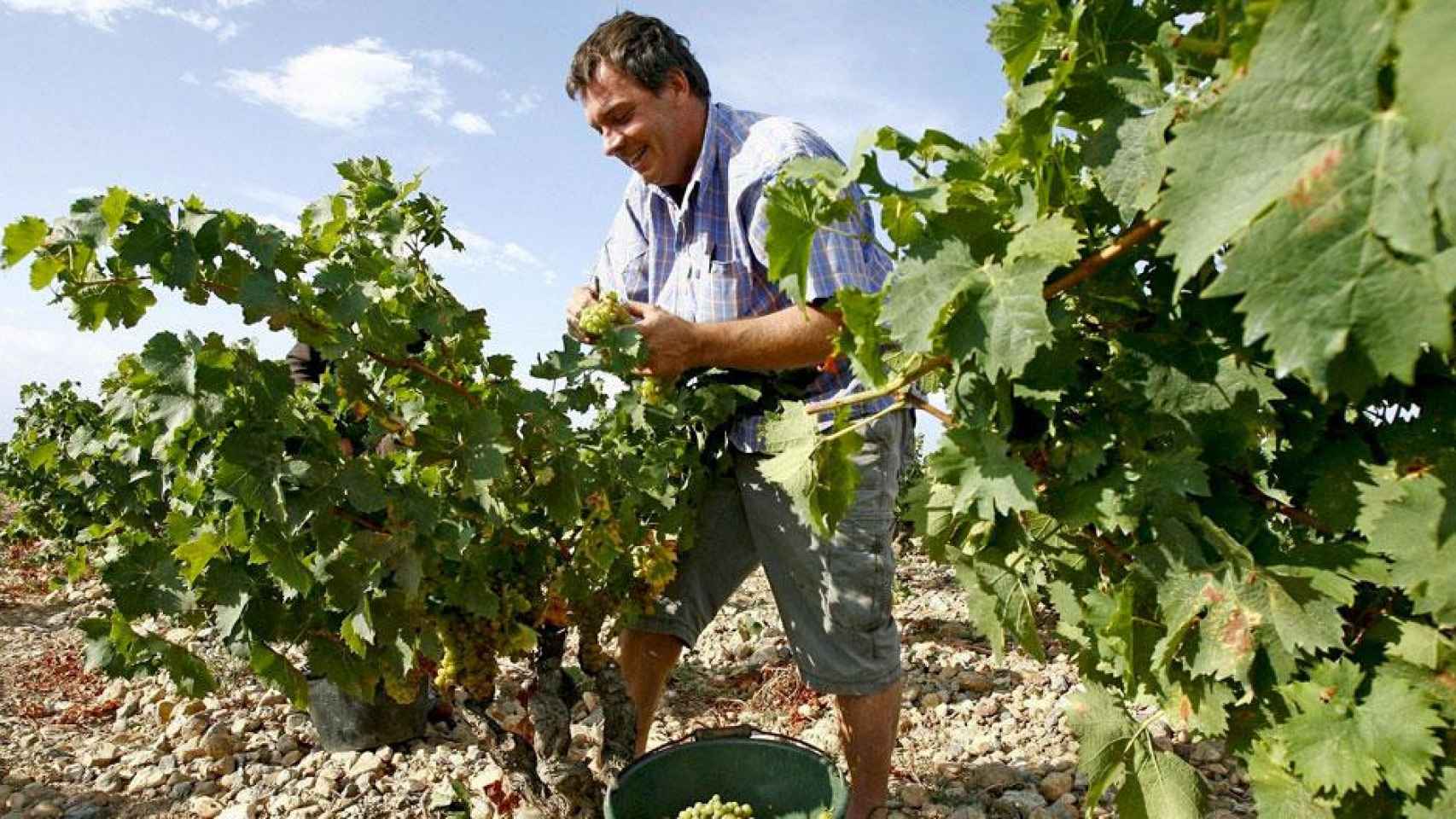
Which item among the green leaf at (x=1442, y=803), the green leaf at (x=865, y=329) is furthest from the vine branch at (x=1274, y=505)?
the green leaf at (x=865, y=329)

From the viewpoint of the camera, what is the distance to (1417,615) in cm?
137

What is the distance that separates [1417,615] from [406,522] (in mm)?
2107

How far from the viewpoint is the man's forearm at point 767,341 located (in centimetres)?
258

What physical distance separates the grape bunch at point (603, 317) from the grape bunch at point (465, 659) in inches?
39.5

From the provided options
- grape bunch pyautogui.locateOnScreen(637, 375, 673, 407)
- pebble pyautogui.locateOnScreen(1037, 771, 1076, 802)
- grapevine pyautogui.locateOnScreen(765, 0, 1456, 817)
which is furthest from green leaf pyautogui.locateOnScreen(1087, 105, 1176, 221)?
pebble pyautogui.locateOnScreen(1037, 771, 1076, 802)

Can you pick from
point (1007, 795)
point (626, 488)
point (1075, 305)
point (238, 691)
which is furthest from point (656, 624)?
point (238, 691)

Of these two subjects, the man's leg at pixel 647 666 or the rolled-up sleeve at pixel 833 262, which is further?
the man's leg at pixel 647 666

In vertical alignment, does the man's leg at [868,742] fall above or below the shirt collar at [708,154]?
below

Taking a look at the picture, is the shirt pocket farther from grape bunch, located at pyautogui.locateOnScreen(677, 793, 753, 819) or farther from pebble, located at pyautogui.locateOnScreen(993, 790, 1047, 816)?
pebble, located at pyautogui.locateOnScreen(993, 790, 1047, 816)

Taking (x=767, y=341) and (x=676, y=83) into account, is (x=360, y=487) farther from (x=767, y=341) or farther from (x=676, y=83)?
(x=676, y=83)

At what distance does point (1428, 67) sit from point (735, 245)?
2.28m

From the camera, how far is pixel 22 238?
1.95 m

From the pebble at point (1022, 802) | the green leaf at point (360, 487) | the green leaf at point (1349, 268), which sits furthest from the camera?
the pebble at point (1022, 802)

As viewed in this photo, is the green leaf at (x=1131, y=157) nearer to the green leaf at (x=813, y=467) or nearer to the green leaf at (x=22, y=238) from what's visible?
the green leaf at (x=813, y=467)
